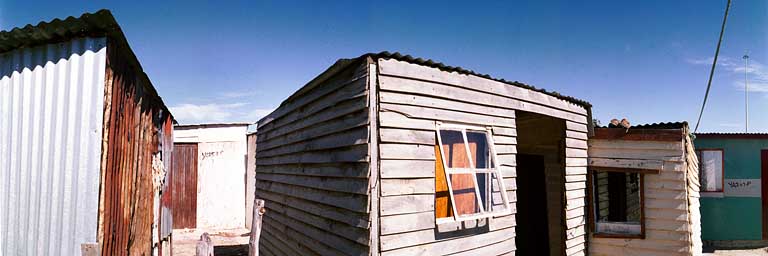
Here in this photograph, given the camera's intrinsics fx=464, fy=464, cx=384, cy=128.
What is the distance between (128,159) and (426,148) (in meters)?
3.36

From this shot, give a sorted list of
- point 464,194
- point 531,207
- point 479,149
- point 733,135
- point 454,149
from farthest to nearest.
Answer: point 733,135
point 531,207
point 479,149
point 464,194
point 454,149

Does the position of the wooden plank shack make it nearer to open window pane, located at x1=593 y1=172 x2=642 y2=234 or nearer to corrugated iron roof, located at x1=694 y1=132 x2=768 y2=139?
open window pane, located at x1=593 y1=172 x2=642 y2=234

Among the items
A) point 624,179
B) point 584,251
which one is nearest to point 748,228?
point 624,179

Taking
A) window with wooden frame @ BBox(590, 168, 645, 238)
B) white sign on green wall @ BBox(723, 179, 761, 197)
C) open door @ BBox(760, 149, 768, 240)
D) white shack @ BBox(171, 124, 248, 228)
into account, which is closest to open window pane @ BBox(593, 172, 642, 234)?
window with wooden frame @ BBox(590, 168, 645, 238)

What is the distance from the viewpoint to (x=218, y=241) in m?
13.9

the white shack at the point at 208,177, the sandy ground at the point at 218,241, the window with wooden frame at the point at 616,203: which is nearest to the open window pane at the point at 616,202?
the window with wooden frame at the point at 616,203

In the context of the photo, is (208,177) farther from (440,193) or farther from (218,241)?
(440,193)

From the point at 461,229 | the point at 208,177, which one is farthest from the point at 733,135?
the point at 208,177

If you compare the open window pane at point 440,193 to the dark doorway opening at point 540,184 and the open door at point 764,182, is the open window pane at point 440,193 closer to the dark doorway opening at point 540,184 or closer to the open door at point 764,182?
the dark doorway opening at point 540,184

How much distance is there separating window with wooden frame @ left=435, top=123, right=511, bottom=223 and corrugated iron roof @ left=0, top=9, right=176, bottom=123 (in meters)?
3.62

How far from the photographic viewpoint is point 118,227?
4.70m

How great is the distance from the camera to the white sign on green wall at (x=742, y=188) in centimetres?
1438

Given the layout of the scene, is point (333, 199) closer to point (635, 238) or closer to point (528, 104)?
point (528, 104)

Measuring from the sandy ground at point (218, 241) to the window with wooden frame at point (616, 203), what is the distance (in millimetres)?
8619
